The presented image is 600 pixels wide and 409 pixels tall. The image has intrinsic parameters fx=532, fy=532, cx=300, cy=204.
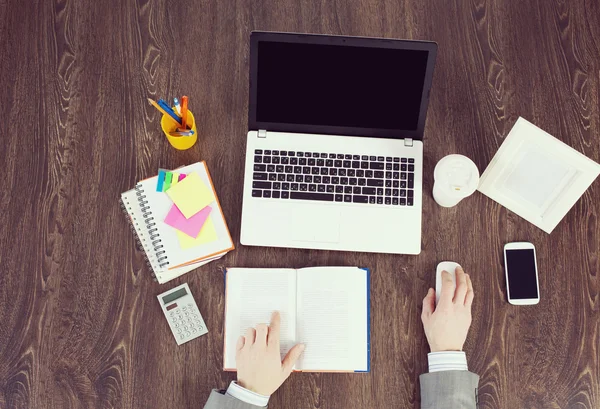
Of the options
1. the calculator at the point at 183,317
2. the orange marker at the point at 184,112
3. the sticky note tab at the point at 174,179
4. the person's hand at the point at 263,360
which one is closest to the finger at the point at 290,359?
the person's hand at the point at 263,360

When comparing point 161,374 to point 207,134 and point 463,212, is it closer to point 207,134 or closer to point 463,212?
point 207,134

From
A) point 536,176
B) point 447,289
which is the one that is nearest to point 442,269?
point 447,289

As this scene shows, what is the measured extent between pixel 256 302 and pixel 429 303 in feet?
1.23

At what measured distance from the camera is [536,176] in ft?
3.80

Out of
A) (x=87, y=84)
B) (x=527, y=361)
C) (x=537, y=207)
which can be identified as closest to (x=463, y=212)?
(x=537, y=207)

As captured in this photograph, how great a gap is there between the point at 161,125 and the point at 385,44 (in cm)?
53

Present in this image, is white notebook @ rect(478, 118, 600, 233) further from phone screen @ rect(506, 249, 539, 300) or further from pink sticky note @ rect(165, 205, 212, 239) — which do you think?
pink sticky note @ rect(165, 205, 212, 239)

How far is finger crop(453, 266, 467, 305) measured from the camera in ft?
3.74

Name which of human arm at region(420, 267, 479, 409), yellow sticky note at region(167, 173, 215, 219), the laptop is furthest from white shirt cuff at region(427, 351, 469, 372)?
yellow sticky note at region(167, 173, 215, 219)

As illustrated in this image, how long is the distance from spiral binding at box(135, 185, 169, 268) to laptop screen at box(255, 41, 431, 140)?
310 mm

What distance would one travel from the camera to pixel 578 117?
4.08 ft

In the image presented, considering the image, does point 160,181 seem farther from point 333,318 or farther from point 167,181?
point 333,318

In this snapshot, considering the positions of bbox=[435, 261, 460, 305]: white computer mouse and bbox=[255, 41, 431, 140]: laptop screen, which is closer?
bbox=[255, 41, 431, 140]: laptop screen

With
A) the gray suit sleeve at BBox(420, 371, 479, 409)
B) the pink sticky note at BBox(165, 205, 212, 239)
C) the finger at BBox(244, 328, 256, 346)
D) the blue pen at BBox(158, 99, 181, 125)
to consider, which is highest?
the blue pen at BBox(158, 99, 181, 125)
